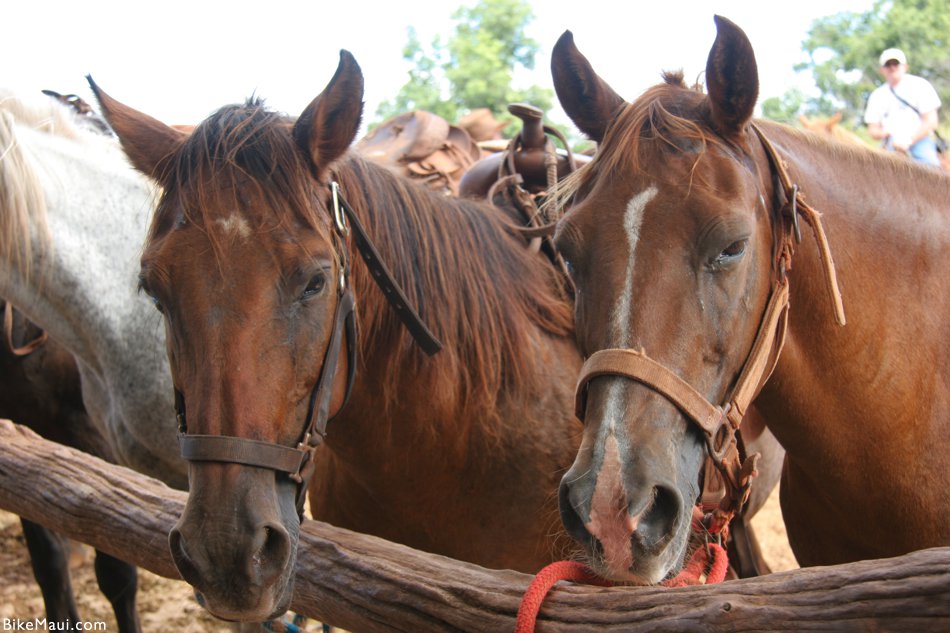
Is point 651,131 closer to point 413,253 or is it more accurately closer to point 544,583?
point 413,253

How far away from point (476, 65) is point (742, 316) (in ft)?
55.2

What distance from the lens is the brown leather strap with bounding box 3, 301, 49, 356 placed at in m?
3.69

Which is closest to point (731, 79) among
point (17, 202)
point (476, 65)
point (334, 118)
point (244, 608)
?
point (334, 118)

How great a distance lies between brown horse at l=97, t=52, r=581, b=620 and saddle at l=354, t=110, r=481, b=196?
1.93m

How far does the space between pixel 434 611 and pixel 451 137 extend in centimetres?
392

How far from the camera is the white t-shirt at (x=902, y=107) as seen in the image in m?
5.77

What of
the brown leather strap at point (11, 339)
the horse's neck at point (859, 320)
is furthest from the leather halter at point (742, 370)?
the brown leather strap at point (11, 339)

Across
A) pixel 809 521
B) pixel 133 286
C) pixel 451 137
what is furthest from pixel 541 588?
pixel 451 137

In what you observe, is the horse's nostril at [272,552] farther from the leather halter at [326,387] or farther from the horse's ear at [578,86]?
the horse's ear at [578,86]

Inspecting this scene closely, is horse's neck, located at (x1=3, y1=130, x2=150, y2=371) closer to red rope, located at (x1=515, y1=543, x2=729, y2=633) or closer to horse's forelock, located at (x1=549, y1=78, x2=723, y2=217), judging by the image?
horse's forelock, located at (x1=549, y1=78, x2=723, y2=217)

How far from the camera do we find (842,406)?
2.01m

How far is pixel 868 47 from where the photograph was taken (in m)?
19.2

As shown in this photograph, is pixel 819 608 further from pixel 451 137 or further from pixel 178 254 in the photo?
pixel 451 137

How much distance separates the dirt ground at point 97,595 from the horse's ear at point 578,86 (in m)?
3.23
